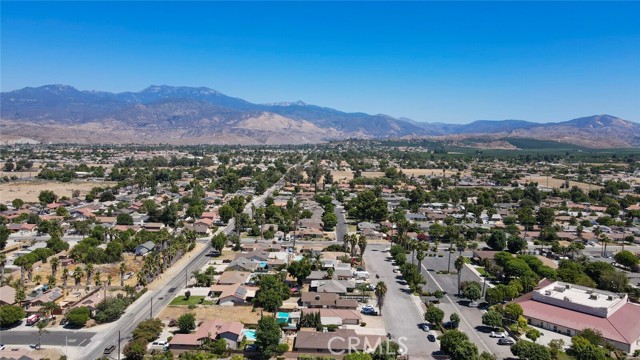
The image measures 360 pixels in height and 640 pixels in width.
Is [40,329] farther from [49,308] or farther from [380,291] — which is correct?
[380,291]

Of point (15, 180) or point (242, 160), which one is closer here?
point (15, 180)

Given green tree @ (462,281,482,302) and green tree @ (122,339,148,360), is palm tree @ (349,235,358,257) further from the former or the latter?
green tree @ (122,339,148,360)

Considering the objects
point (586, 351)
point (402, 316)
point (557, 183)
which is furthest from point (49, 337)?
point (557, 183)

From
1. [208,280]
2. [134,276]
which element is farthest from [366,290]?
[134,276]

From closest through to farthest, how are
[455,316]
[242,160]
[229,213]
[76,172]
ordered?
[455,316], [229,213], [76,172], [242,160]

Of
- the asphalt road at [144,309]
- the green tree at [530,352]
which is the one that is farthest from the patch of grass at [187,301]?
the green tree at [530,352]

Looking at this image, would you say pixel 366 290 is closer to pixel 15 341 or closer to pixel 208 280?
pixel 208 280

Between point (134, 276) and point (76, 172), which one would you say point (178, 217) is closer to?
point (134, 276)

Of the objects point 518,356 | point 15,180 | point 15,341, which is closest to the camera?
point 518,356
